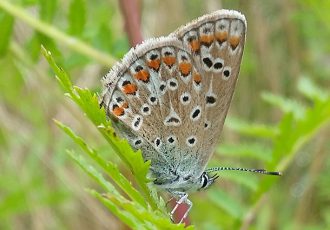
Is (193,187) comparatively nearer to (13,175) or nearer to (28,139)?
(13,175)

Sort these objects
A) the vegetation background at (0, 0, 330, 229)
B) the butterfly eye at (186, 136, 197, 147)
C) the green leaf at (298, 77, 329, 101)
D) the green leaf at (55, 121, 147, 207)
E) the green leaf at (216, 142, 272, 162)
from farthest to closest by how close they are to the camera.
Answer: the vegetation background at (0, 0, 330, 229) → the green leaf at (216, 142, 272, 162) → the green leaf at (298, 77, 329, 101) → the butterfly eye at (186, 136, 197, 147) → the green leaf at (55, 121, 147, 207)

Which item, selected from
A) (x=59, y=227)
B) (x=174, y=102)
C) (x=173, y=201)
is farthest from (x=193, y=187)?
(x=59, y=227)

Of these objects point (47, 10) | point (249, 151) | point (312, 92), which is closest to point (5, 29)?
point (47, 10)

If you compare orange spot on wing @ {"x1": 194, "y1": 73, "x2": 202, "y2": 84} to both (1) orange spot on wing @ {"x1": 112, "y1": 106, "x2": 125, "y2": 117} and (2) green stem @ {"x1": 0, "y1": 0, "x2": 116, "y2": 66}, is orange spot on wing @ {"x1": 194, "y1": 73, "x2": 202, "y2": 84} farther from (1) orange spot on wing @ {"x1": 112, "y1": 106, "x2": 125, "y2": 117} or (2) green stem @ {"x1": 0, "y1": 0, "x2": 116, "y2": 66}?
(2) green stem @ {"x1": 0, "y1": 0, "x2": 116, "y2": 66}

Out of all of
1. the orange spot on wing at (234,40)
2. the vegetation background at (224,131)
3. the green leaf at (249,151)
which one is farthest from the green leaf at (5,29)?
the green leaf at (249,151)

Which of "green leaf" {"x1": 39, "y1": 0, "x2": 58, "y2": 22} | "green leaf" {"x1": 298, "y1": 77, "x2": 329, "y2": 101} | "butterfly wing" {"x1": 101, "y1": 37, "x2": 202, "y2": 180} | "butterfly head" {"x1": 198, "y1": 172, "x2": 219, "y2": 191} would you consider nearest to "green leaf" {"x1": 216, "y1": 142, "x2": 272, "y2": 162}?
"green leaf" {"x1": 298, "y1": 77, "x2": 329, "y2": 101}

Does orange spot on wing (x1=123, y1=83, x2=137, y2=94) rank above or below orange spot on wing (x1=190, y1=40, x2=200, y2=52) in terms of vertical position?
below
